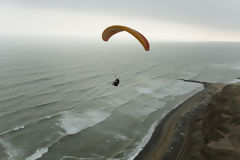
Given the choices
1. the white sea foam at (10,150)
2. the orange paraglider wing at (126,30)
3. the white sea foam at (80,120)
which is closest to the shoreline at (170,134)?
the white sea foam at (80,120)

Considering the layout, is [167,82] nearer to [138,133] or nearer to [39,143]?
[138,133]

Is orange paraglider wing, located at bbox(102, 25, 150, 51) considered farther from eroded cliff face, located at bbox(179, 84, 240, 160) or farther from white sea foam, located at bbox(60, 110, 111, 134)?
white sea foam, located at bbox(60, 110, 111, 134)

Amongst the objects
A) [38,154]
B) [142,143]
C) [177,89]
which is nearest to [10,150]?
[38,154]

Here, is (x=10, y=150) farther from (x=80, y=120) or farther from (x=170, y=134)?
(x=170, y=134)

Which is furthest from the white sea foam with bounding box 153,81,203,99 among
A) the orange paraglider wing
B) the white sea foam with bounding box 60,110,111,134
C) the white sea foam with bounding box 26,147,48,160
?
the white sea foam with bounding box 26,147,48,160

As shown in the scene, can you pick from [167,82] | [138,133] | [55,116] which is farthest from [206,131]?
[167,82]

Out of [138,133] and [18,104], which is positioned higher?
[18,104]
